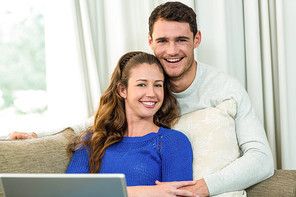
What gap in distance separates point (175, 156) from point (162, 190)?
0.19 m

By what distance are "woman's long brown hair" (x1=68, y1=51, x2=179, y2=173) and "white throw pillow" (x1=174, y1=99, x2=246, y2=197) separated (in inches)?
4.0

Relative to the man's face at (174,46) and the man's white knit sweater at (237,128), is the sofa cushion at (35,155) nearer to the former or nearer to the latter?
the man's white knit sweater at (237,128)

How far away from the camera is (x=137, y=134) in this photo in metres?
1.87

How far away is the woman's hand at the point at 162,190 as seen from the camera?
5.14 ft

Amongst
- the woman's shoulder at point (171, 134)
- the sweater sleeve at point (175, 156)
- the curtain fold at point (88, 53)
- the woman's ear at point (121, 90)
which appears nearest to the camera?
the sweater sleeve at point (175, 156)

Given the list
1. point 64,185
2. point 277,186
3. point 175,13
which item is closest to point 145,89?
point 175,13

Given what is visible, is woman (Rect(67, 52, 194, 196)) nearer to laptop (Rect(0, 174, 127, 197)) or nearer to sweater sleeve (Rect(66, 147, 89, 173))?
sweater sleeve (Rect(66, 147, 89, 173))

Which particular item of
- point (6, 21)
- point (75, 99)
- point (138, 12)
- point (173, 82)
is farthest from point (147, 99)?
point (6, 21)

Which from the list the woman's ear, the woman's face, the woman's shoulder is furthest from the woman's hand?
the woman's ear

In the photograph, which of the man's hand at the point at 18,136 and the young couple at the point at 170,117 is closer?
the young couple at the point at 170,117

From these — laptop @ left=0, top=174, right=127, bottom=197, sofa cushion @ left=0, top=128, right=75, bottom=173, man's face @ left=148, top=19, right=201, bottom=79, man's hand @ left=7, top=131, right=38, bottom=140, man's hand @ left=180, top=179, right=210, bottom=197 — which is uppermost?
man's face @ left=148, top=19, right=201, bottom=79

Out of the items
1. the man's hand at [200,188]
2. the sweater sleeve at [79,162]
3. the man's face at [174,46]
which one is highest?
the man's face at [174,46]

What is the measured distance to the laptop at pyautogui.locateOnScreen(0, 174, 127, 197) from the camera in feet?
3.40

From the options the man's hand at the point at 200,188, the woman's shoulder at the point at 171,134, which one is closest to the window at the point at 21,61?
the woman's shoulder at the point at 171,134
